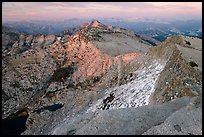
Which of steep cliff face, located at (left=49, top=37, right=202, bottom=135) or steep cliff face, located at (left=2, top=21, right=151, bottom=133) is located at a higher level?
steep cliff face, located at (left=49, top=37, right=202, bottom=135)

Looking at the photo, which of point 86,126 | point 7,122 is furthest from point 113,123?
point 7,122

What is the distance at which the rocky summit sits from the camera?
29.6 metres

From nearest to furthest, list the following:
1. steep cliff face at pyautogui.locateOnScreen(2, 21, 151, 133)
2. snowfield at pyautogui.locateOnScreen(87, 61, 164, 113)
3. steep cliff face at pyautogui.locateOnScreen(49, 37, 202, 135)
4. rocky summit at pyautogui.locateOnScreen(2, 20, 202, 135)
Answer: steep cliff face at pyautogui.locateOnScreen(49, 37, 202, 135) < rocky summit at pyautogui.locateOnScreen(2, 20, 202, 135) < snowfield at pyautogui.locateOnScreen(87, 61, 164, 113) < steep cliff face at pyautogui.locateOnScreen(2, 21, 151, 133)

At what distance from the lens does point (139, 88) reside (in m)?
50.8

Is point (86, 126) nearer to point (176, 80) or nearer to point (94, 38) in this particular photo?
point (176, 80)

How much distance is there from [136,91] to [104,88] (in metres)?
16.2

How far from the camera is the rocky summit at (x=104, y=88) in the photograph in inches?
1166

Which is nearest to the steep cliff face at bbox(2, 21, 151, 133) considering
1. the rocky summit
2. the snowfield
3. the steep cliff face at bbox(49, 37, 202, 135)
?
the rocky summit

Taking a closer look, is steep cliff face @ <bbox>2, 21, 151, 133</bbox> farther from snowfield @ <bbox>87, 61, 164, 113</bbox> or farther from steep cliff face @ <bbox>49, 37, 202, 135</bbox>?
steep cliff face @ <bbox>49, 37, 202, 135</bbox>

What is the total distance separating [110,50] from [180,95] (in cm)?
5727

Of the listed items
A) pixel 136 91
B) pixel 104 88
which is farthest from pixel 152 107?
pixel 104 88

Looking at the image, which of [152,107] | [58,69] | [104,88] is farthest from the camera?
[58,69]

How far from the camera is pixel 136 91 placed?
1970 inches

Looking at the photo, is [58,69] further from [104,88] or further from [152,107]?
[152,107]
